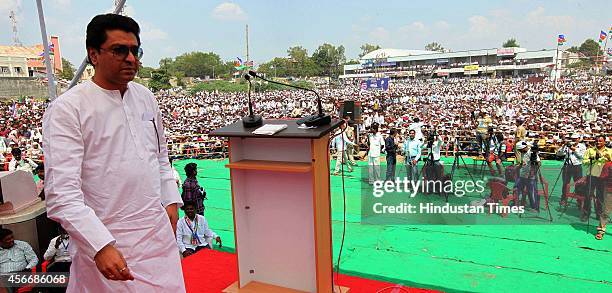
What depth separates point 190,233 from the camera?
13.8 feet

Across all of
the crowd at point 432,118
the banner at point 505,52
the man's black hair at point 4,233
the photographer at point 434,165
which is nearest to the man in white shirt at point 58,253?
the man's black hair at point 4,233

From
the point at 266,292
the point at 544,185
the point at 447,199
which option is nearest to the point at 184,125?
the point at 447,199

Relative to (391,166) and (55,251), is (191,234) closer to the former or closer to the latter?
(55,251)

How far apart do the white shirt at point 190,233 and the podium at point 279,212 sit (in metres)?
1.64

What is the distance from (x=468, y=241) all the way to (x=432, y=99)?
19.4m

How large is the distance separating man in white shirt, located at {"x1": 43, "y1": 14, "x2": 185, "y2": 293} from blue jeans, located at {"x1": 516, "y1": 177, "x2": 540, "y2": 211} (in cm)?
548

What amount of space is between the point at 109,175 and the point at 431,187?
582cm

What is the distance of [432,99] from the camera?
2338cm

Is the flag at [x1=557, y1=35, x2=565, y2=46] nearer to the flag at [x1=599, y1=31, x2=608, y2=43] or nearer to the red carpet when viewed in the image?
the flag at [x1=599, y1=31, x2=608, y2=43]

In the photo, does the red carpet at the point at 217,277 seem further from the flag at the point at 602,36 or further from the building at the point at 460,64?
the building at the point at 460,64

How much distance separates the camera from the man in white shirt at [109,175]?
1156 mm

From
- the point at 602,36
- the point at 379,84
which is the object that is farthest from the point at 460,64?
Answer: the point at 602,36

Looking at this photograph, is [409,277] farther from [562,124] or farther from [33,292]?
[562,124]

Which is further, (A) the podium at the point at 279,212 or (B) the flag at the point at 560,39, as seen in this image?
(B) the flag at the point at 560,39
